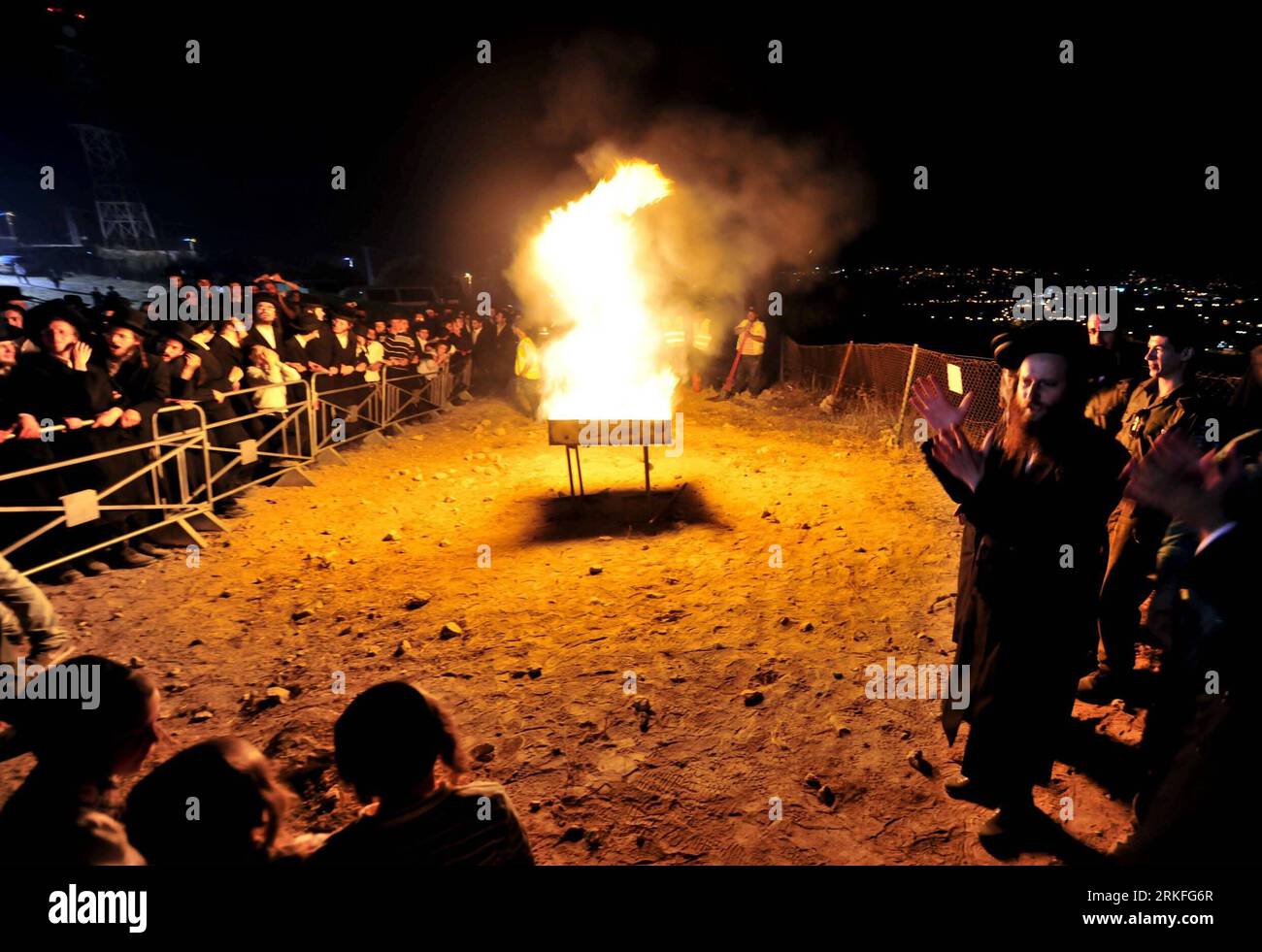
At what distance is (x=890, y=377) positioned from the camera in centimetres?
1330

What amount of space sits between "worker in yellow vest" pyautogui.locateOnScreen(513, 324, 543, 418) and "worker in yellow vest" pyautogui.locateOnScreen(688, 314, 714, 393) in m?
4.98

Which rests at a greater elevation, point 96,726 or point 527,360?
point 527,360

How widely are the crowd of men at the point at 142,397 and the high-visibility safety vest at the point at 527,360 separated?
3.30 metres

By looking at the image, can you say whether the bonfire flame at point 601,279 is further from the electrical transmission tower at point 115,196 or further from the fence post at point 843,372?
the electrical transmission tower at point 115,196

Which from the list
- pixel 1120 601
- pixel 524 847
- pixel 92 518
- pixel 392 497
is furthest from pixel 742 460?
pixel 524 847

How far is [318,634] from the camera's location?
5.62 m

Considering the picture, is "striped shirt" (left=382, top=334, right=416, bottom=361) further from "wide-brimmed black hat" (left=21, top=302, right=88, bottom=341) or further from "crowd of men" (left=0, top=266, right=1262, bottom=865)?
"crowd of men" (left=0, top=266, right=1262, bottom=865)

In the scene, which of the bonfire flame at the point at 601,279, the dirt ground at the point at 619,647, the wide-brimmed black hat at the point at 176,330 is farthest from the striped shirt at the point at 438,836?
the bonfire flame at the point at 601,279

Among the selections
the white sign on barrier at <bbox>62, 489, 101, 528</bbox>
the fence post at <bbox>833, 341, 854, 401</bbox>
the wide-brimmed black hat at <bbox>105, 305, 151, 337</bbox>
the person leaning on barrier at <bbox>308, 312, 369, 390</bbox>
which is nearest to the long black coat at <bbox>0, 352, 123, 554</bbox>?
the white sign on barrier at <bbox>62, 489, 101, 528</bbox>

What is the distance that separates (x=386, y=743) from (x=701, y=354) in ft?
56.7

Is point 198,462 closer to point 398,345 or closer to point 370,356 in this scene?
point 370,356

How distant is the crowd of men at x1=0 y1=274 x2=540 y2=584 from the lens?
643 cm

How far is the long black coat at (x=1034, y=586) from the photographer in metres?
3.12

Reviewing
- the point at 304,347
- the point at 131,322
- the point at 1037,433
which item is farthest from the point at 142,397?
the point at 1037,433
